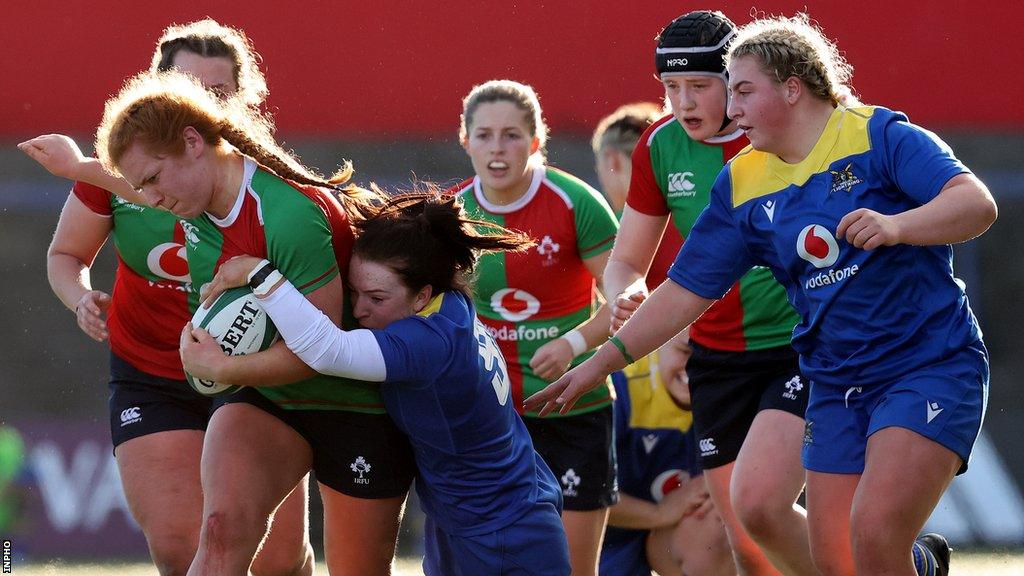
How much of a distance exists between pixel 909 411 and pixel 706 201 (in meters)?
1.46

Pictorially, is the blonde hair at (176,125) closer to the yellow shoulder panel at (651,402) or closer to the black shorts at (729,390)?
the black shorts at (729,390)

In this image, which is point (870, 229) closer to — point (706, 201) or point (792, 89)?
point (792, 89)

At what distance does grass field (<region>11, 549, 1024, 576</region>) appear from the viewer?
24.4 ft

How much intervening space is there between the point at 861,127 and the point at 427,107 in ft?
17.3

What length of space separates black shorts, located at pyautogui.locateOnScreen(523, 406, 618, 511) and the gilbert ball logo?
1841 mm

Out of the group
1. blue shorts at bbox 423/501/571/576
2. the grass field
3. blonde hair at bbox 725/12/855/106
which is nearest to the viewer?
blonde hair at bbox 725/12/855/106

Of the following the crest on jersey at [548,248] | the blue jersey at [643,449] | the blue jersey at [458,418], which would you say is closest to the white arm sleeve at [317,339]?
the blue jersey at [458,418]

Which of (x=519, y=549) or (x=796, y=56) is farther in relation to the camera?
(x=519, y=549)

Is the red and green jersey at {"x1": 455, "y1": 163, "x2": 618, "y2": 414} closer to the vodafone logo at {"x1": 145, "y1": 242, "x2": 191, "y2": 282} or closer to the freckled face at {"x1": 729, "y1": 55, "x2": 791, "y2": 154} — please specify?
the vodafone logo at {"x1": 145, "y1": 242, "x2": 191, "y2": 282}

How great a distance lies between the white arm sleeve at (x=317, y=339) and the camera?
12.2 feet

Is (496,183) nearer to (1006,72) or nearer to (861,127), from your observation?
(861,127)

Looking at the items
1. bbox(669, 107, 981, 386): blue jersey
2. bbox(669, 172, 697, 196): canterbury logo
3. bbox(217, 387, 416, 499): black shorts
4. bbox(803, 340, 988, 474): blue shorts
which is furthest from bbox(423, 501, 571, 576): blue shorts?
bbox(669, 172, 697, 196): canterbury logo

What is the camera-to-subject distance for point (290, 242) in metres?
3.82

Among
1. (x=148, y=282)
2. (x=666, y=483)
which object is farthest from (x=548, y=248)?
(x=148, y=282)
